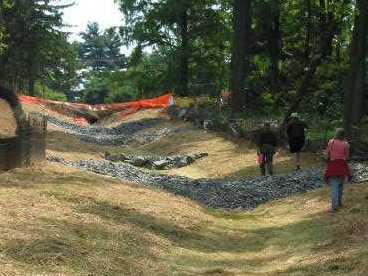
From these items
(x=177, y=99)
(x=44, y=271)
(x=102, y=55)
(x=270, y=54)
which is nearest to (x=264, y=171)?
(x=44, y=271)

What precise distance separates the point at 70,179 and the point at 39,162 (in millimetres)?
2007

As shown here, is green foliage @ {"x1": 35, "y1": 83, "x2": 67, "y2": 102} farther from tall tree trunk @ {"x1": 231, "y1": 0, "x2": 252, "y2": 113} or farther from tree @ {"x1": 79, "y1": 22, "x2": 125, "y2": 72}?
tall tree trunk @ {"x1": 231, "y1": 0, "x2": 252, "y2": 113}

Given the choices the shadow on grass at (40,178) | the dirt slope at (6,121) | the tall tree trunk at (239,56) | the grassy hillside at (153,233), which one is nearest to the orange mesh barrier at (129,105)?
the tall tree trunk at (239,56)

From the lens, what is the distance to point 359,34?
24.5 m

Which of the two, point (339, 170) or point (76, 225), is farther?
point (339, 170)

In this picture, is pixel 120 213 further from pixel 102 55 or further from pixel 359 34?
pixel 102 55

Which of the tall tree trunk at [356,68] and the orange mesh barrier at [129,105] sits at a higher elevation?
the tall tree trunk at [356,68]

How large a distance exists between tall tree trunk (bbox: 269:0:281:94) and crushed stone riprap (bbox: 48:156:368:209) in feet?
63.9

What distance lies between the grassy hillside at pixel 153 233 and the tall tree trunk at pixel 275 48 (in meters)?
23.9

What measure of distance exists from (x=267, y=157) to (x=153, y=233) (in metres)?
9.72

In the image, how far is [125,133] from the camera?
39906mm

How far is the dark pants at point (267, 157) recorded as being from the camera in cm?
2042

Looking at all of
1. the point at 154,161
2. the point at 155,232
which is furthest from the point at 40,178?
the point at 154,161

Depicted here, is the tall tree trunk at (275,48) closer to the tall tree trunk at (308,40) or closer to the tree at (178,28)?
the tall tree trunk at (308,40)
